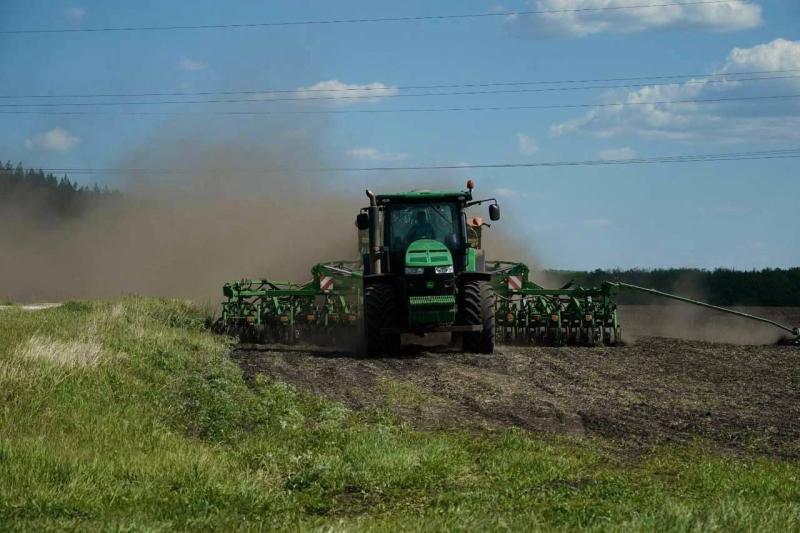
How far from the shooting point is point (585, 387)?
607 inches

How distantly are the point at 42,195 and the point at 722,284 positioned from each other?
38196 millimetres

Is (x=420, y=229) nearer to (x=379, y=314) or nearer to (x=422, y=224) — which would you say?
(x=422, y=224)

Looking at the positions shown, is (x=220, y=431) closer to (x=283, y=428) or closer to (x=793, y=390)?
(x=283, y=428)

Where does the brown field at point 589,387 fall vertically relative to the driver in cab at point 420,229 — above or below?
below

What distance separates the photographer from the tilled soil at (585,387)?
1183cm

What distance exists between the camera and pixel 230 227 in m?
43.8

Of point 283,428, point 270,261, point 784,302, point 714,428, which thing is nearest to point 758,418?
point 714,428

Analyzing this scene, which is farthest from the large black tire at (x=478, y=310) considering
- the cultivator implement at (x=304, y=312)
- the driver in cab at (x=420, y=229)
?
the cultivator implement at (x=304, y=312)

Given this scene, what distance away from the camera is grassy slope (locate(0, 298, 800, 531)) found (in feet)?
23.6

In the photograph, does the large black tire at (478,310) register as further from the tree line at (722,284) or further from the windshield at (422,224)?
the tree line at (722,284)

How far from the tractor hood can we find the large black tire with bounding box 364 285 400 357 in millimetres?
732

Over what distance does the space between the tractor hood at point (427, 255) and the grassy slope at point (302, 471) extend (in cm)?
624

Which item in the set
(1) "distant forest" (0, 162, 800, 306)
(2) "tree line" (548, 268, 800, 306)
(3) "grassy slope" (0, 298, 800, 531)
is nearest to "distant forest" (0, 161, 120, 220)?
(1) "distant forest" (0, 162, 800, 306)

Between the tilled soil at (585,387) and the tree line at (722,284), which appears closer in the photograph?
the tilled soil at (585,387)
